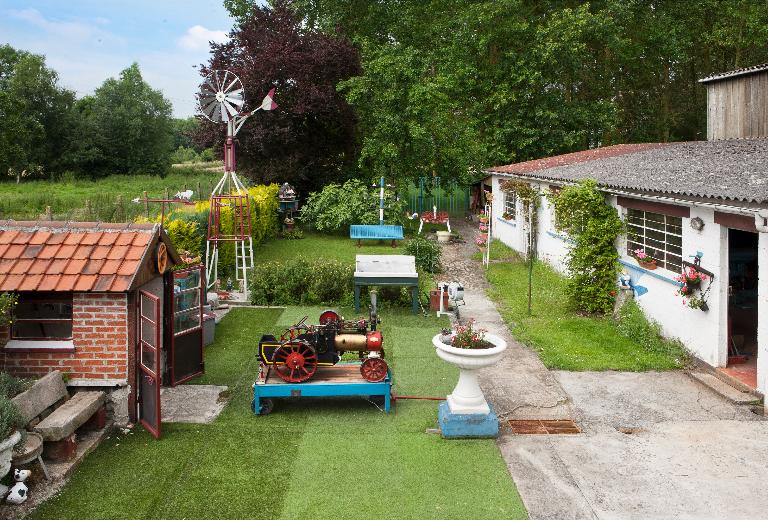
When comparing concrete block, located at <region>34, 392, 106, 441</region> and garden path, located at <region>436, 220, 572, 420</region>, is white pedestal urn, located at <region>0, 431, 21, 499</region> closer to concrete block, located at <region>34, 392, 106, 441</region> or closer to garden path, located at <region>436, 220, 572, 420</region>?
concrete block, located at <region>34, 392, 106, 441</region>

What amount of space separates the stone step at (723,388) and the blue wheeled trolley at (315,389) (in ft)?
14.7

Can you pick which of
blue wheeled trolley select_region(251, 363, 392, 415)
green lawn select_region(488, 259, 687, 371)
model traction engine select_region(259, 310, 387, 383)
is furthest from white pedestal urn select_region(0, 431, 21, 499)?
green lawn select_region(488, 259, 687, 371)

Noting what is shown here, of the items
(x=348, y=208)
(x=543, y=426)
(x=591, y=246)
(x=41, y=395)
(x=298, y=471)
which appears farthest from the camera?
(x=348, y=208)

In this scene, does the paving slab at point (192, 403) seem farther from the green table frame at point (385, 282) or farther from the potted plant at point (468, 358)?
the green table frame at point (385, 282)

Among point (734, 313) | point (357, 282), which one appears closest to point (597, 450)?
point (734, 313)

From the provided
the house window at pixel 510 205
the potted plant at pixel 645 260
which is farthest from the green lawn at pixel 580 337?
the house window at pixel 510 205

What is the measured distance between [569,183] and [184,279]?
Result: 31.1 ft

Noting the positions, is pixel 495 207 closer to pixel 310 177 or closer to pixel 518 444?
pixel 310 177

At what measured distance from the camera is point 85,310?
720 centimetres

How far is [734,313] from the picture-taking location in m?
10.9

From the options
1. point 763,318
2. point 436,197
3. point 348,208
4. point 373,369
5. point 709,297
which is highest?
point 436,197

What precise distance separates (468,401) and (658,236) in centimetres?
607

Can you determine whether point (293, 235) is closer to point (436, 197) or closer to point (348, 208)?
point (348, 208)

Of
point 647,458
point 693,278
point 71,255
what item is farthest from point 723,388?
point 71,255
